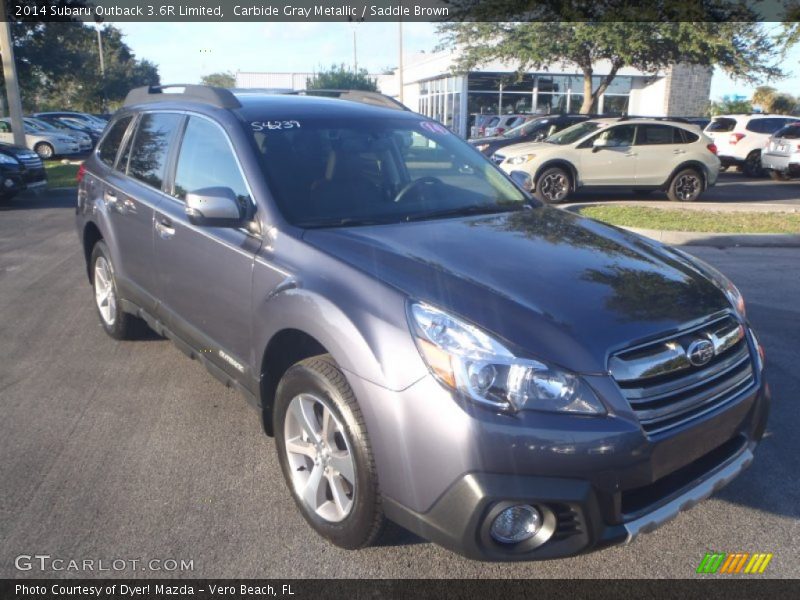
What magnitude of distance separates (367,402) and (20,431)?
102 inches

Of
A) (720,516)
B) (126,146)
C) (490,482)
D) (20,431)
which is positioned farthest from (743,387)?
(126,146)

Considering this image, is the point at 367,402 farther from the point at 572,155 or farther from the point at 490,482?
the point at 572,155

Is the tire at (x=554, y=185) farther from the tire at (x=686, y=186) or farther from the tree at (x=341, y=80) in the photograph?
the tree at (x=341, y=80)

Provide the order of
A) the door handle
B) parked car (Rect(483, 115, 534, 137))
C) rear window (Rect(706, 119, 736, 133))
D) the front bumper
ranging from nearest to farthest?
the front bumper → the door handle → rear window (Rect(706, 119, 736, 133)) → parked car (Rect(483, 115, 534, 137))

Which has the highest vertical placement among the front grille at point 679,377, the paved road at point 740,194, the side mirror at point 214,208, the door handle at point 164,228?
the side mirror at point 214,208

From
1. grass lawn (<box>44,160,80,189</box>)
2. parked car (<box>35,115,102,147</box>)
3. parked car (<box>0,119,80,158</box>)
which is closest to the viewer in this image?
grass lawn (<box>44,160,80,189</box>)

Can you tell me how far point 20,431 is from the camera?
4.11 meters

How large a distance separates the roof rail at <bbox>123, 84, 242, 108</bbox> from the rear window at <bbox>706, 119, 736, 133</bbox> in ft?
66.2

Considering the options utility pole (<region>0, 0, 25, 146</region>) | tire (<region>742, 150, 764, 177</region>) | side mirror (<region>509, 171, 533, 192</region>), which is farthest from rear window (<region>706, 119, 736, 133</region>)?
utility pole (<region>0, 0, 25, 146</region>)

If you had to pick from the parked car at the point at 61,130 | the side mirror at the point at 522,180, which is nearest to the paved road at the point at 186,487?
the side mirror at the point at 522,180

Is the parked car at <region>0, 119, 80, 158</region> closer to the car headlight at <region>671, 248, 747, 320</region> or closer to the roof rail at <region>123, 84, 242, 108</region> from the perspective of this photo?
the roof rail at <region>123, 84, 242, 108</region>

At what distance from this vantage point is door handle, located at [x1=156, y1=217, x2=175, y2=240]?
13.7 feet

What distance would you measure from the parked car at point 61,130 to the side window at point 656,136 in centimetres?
1993

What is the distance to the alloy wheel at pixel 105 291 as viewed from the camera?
5.46 m
